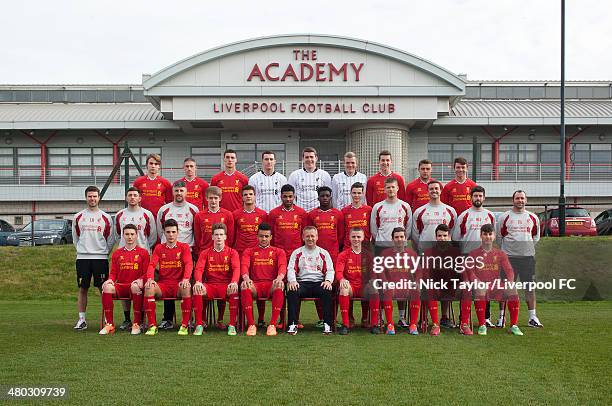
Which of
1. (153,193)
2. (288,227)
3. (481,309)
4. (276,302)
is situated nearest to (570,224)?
(481,309)

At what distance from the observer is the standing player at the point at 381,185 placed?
29.6 feet

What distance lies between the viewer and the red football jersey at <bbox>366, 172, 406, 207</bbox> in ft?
30.2

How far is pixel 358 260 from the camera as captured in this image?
821cm

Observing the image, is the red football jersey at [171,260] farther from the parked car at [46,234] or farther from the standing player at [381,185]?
the parked car at [46,234]

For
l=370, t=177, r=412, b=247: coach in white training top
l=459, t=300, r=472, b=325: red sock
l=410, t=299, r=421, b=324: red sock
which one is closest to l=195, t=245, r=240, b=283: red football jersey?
l=370, t=177, r=412, b=247: coach in white training top

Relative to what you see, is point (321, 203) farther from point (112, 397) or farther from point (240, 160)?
point (240, 160)

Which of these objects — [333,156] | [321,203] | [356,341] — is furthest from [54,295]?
[333,156]

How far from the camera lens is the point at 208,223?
856 cm

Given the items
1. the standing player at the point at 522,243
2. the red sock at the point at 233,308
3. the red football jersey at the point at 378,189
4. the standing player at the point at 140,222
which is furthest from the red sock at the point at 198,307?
the standing player at the point at 522,243

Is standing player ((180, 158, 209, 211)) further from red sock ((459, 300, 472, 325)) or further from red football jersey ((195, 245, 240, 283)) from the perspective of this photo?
red sock ((459, 300, 472, 325))

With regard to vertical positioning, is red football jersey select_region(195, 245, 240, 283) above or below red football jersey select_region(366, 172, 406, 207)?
below

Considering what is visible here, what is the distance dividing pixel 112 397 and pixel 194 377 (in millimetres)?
813

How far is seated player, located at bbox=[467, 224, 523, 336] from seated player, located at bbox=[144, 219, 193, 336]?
360cm

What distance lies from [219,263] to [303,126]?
2003 cm
